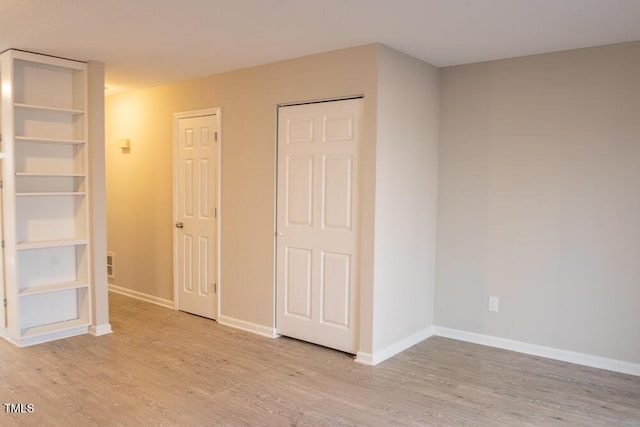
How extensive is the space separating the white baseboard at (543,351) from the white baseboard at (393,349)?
0.19 m

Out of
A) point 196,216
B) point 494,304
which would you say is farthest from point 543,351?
point 196,216

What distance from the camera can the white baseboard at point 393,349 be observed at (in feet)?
12.4

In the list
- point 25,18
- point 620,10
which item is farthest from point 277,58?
point 620,10

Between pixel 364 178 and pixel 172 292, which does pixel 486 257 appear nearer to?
pixel 364 178

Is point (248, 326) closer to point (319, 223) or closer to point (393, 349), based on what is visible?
point (319, 223)

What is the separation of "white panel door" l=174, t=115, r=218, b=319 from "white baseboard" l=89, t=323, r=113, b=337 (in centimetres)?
89

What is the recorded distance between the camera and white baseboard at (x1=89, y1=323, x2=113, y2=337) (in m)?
4.43

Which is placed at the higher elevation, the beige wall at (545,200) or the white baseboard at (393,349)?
the beige wall at (545,200)

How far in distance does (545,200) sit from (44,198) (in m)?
4.27

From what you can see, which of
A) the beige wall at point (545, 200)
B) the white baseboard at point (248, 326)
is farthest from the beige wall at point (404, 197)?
the white baseboard at point (248, 326)

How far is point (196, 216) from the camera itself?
5.07 meters

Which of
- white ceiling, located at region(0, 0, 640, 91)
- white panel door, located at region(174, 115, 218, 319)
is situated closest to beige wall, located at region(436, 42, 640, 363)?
white ceiling, located at region(0, 0, 640, 91)

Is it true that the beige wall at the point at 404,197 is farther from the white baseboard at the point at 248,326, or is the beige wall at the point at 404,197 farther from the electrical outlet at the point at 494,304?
the white baseboard at the point at 248,326

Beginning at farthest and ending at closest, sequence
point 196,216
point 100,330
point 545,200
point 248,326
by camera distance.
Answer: point 196,216
point 248,326
point 100,330
point 545,200
